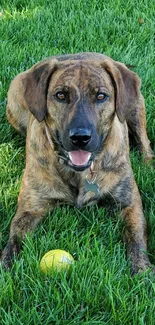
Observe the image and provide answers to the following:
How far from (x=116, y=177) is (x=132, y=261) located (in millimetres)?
654

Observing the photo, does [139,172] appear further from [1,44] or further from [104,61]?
[1,44]

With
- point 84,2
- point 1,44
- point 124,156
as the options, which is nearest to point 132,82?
point 124,156

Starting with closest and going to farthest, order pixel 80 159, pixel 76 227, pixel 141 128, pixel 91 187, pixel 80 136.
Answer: pixel 80 136, pixel 80 159, pixel 76 227, pixel 91 187, pixel 141 128

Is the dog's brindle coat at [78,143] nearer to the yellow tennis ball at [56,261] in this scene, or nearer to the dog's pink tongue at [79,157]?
the dog's pink tongue at [79,157]

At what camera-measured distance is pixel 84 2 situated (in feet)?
21.9

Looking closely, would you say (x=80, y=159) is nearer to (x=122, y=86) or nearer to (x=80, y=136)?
(x=80, y=136)

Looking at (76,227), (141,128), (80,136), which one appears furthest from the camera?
(141,128)

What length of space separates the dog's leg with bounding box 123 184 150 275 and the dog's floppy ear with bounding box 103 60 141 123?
2.01 feet

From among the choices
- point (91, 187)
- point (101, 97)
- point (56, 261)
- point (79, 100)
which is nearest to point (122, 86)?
point (101, 97)

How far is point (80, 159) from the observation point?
3.55 metres

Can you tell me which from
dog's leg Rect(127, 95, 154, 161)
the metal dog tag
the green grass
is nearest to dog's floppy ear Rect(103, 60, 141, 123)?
the metal dog tag

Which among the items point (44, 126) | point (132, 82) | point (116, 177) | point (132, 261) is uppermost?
point (132, 82)

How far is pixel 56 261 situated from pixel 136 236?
2.27 ft

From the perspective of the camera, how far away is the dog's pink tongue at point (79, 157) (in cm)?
354
